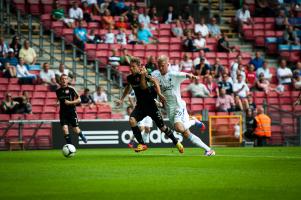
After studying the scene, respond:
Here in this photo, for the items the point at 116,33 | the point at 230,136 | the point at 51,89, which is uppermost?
the point at 116,33

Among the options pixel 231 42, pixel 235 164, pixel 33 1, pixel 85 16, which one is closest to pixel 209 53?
pixel 231 42

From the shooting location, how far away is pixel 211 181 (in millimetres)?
11164

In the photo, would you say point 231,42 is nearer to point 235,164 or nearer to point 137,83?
point 137,83

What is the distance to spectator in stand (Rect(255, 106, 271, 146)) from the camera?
91.9ft

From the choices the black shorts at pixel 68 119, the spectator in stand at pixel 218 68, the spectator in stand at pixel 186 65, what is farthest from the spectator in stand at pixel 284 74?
the black shorts at pixel 68 119

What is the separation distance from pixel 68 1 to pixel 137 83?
14.9 m

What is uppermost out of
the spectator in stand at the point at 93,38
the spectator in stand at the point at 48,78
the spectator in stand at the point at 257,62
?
the spectator in stand at the point at 93,38

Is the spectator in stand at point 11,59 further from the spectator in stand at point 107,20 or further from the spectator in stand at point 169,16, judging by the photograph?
the spectator in stand at point 169,16

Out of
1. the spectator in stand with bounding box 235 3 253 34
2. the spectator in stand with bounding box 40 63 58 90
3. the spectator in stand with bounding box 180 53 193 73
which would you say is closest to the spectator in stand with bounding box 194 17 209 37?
the spectator in stand with bounding box 235 3 253 34

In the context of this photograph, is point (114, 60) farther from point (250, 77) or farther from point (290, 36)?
point (290, 36)

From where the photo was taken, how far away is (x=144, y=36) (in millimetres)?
32188

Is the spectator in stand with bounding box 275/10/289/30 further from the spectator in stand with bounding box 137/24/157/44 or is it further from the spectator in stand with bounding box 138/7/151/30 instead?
the spectator in stand with bounding box 137/24/157/44

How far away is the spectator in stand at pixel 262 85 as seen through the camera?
31375 mm

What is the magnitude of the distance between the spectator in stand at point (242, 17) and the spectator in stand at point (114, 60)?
7770 millimetres
